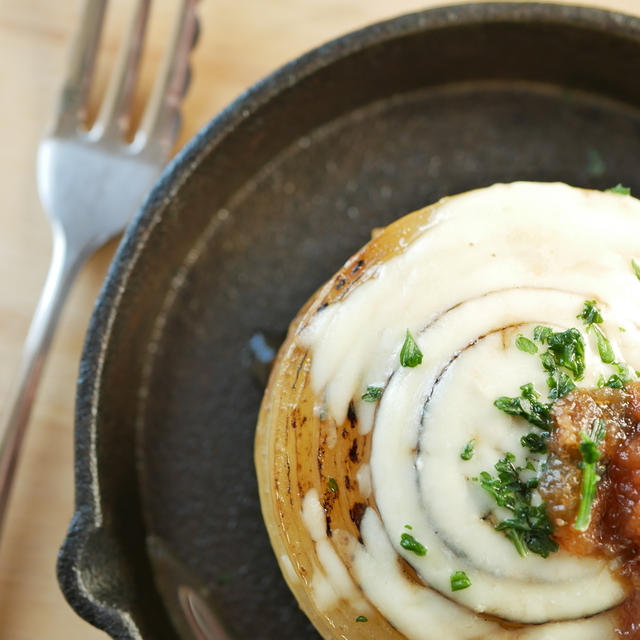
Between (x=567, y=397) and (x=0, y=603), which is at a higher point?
(x=567, y=397)

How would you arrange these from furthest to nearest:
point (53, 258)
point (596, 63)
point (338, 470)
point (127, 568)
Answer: point (53, 258)
point (596, 63)
point (127, 568)
point (338, 470)

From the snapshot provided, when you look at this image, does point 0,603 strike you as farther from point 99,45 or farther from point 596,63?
point 596,63

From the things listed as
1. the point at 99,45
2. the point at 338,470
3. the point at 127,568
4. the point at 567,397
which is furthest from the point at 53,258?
the point at 567,397

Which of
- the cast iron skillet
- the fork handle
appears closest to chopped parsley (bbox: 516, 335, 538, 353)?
the cast iron skillet

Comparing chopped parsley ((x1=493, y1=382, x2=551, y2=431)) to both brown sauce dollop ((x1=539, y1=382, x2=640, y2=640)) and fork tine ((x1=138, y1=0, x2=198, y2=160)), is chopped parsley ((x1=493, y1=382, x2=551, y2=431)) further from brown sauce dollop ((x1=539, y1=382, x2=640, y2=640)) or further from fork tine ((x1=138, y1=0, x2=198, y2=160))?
fork tine ((x1=138, y1=0, x2=198, y2=160))

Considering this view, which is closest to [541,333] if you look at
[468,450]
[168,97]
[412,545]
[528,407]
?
[528,407]

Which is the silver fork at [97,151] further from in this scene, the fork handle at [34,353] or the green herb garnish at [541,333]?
the green herb garnish at [541,333]
